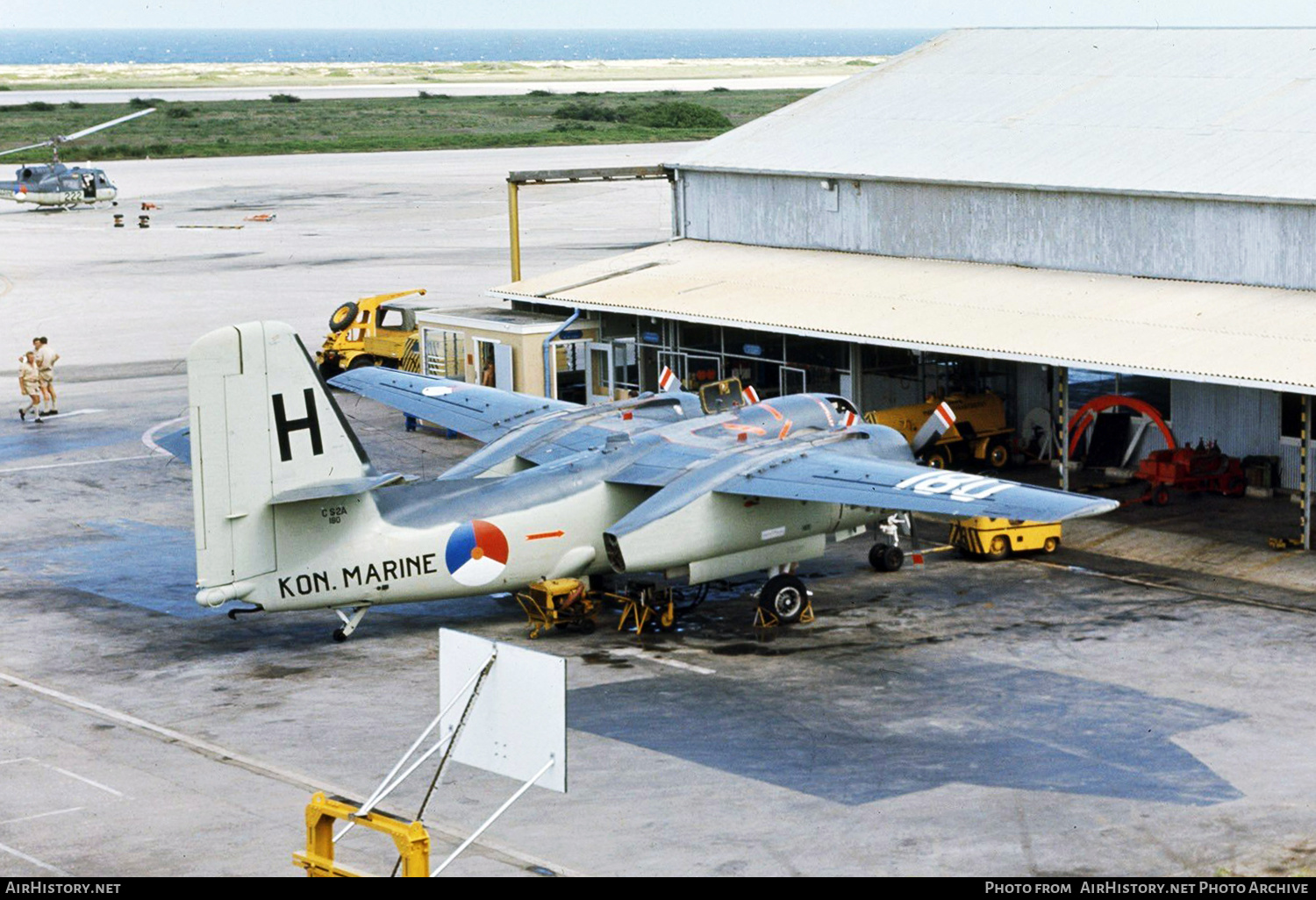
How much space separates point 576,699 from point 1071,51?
97.5ft

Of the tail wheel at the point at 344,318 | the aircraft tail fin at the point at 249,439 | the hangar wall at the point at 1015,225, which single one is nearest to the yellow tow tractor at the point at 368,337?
the tail wheel at the point at 344,318

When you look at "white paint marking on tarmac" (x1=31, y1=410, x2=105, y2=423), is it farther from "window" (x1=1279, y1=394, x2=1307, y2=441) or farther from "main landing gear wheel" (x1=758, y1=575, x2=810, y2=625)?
"window" (x1=1279, y1=394, x2=1307, y2=441)

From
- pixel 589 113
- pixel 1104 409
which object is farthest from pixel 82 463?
pixel 589 113

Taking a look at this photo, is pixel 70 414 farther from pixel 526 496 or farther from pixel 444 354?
pixel 526 496

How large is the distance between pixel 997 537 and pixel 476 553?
10924 millimetres

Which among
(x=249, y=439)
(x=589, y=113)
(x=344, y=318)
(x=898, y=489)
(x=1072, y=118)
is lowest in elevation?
(x=898, y=489)

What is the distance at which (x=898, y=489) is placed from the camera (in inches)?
1038

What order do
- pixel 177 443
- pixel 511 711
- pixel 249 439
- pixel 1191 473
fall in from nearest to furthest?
pixel 511 711 → pixel 249 439 → pixel 177 443 → pixel 1191 473

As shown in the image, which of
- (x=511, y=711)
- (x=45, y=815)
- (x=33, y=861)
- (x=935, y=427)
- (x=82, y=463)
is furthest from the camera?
(x=82, y=463)

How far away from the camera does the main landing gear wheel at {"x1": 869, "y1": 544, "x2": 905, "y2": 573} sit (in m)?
31.9

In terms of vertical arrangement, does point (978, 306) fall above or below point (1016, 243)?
below

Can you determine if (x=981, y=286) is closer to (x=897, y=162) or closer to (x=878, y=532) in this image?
(x=897, y=162)

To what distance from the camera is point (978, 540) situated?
32.4m

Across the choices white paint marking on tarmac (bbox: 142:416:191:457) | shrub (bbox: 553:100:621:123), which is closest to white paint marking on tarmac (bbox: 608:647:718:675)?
white paint marking on tarmac (bbox: 142:416:191:457)
